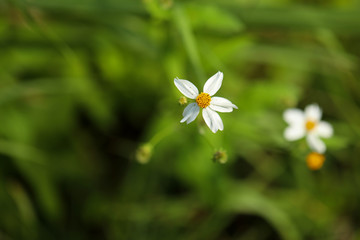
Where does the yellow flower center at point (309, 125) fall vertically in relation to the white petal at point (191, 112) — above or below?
above

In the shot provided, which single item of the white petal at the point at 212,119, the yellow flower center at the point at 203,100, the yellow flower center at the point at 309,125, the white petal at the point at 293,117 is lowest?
the white petal at the point at 212,119

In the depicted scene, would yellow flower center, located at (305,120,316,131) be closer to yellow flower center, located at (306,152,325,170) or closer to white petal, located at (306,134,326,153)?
white petal, located at (306,134,326,153)

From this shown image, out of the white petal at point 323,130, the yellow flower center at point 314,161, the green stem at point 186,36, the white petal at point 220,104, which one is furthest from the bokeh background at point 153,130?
the white petal at point 220,104

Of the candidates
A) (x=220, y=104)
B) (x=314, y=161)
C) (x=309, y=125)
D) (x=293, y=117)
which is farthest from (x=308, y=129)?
(x=220, y=104)

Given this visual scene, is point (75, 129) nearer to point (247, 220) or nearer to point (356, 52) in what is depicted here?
point (247, 220)

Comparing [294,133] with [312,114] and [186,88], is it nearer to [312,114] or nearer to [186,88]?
[312,114]

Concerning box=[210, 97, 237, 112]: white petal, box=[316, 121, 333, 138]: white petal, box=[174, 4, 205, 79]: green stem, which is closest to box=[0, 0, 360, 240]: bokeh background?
box=[316, 121, 333, 138]: white petal

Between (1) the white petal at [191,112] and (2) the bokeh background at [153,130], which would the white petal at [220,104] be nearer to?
(1) the white petal at [191,112]
